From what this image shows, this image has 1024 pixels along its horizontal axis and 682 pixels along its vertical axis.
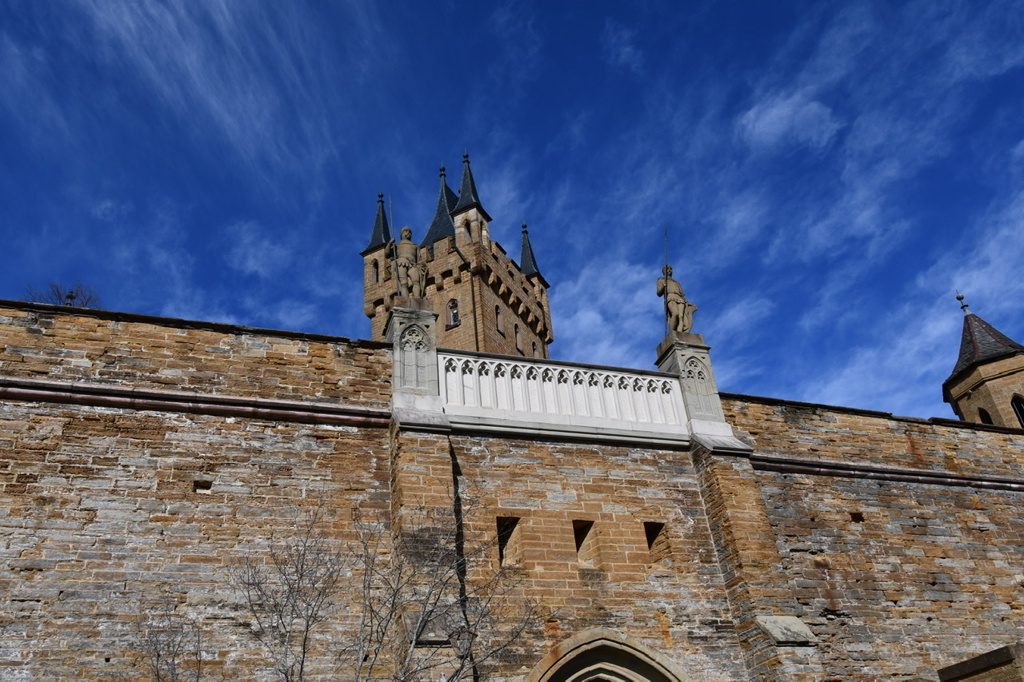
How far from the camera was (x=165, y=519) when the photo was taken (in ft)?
30.1

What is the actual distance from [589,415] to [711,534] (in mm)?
2155

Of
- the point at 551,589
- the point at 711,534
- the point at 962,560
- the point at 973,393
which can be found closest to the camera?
the point at 551,589

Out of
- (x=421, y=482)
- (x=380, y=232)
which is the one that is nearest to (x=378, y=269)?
(x=380, y=232)

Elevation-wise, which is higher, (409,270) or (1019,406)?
(1019,406)

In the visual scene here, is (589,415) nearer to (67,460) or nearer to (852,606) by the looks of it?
(852,606)

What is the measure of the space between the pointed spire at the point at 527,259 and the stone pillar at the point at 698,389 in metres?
23.1

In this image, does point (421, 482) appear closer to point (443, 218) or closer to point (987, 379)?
point (987, 379)

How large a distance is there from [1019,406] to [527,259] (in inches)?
816

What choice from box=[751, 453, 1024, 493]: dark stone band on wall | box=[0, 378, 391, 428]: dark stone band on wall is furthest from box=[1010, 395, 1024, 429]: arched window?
box=[0, 378, 391, 428]: dark stone band on wall

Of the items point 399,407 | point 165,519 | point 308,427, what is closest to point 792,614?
point 399,407

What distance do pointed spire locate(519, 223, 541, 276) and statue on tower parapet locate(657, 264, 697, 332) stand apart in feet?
73.0

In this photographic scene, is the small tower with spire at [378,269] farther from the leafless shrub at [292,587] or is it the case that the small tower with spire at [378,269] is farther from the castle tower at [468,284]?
the leafless shrub at [292,587]

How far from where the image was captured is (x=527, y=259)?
1449 inches

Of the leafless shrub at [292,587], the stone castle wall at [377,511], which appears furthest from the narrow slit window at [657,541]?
the leafless shrub at [292,587]
